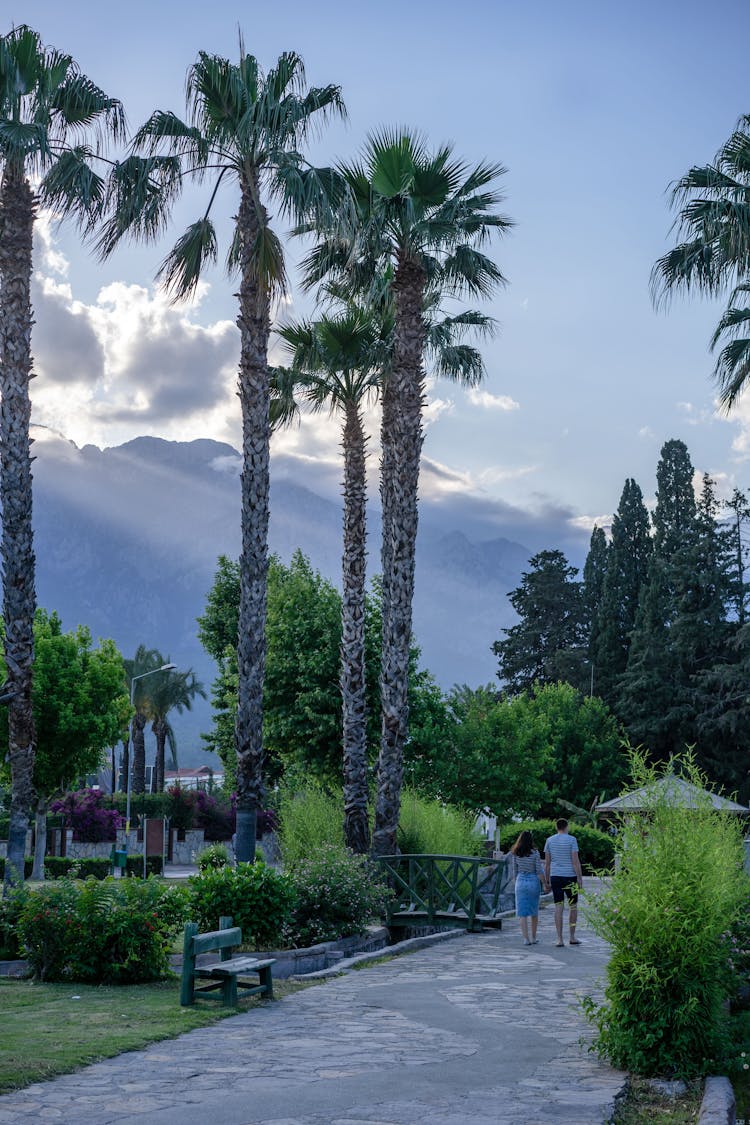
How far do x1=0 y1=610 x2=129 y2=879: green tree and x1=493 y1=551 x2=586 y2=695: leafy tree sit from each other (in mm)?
36837

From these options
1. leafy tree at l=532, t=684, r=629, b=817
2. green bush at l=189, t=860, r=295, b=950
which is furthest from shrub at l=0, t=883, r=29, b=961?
leafy tree at l=532, t=684, r=629, b=817

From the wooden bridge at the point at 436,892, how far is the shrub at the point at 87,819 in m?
39.6

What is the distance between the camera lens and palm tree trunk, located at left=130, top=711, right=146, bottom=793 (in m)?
72.8

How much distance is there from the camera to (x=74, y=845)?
57062 millimetres

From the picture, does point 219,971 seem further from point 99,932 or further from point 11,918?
point 11,918

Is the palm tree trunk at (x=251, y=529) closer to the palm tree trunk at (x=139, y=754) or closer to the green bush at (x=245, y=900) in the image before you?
the green bush at (x=245, y=900)

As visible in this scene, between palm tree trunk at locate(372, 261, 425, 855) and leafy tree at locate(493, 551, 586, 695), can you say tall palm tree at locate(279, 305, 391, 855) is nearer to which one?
palm tree trunk at locate(372, 261, 425, 855)

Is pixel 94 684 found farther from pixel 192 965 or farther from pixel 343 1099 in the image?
pixel 343 1099

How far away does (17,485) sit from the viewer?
18.6 m

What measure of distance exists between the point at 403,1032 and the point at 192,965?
2.23 m

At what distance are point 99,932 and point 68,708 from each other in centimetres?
2692

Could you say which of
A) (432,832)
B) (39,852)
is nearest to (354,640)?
(432,832)

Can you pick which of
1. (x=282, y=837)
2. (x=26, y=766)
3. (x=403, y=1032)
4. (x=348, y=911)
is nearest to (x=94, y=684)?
(x=282, y=837)

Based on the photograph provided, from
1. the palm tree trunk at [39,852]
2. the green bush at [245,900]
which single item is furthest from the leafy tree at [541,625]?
the green bush at [245,900]
